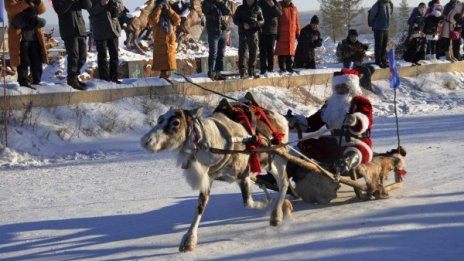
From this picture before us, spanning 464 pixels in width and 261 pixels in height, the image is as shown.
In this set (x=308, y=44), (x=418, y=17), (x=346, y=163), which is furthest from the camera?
(x=418, y=17)

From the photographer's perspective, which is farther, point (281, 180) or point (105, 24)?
point (105, 24)

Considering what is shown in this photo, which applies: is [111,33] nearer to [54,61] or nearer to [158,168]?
[158,168]

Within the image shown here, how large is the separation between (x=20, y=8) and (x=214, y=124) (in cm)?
616

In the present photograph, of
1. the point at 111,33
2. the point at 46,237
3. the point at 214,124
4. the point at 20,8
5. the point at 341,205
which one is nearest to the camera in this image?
the point at 214,124

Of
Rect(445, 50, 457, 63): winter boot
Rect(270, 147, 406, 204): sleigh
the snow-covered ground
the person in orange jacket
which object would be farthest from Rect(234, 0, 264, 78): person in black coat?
Rect(445, 50, 457, 63): winter boot

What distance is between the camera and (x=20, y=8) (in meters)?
10.4

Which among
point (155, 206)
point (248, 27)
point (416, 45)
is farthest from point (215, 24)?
point (416, 45)

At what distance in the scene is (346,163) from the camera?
6320 millimetres

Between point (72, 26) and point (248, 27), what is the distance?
12.1 ft

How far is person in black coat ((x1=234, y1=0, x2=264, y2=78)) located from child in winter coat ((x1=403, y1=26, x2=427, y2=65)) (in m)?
7.02

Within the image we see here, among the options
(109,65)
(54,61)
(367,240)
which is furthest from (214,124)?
(54,61)

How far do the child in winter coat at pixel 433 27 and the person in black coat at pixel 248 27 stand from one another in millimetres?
7706

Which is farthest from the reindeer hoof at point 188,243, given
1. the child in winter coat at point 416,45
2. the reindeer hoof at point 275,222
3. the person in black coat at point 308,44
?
the child in winter coat at point 416,45

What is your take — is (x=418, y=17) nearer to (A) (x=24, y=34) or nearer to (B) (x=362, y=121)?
(A) (x=24, y=34)
